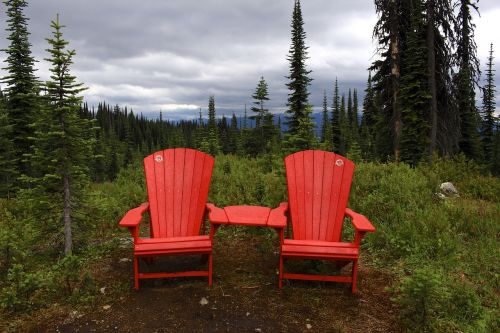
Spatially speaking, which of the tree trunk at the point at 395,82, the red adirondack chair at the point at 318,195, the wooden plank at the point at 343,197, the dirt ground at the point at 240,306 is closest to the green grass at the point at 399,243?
the dirt ground at the point at 240,306

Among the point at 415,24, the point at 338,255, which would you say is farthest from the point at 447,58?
the point at 338,255

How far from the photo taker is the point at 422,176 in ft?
23.4

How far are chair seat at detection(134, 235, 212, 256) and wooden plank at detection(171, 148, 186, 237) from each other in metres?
0.68

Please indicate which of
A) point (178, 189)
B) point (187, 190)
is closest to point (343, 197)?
point (187, 190)

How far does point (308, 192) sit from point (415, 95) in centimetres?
1193

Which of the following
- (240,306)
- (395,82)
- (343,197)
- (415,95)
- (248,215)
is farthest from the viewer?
(395,82)

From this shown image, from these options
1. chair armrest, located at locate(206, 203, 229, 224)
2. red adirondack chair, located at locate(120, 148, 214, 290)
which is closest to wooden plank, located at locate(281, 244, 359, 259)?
chair armrest, located at locate(206, 203, 229, 224)

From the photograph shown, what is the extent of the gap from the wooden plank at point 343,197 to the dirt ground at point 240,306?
0.48 meters

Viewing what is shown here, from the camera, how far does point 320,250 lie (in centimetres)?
339

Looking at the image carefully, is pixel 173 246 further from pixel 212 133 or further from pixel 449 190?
pixel 212 133

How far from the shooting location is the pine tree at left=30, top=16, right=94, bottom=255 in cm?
416

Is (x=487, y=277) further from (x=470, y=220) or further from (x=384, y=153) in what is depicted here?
(x=384, y=153)

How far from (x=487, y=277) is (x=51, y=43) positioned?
226 inches

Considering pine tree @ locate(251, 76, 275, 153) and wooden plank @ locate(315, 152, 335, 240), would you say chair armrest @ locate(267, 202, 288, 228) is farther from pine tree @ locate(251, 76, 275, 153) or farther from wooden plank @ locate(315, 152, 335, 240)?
pine tree @ locate(251, 76, 275, 153)
